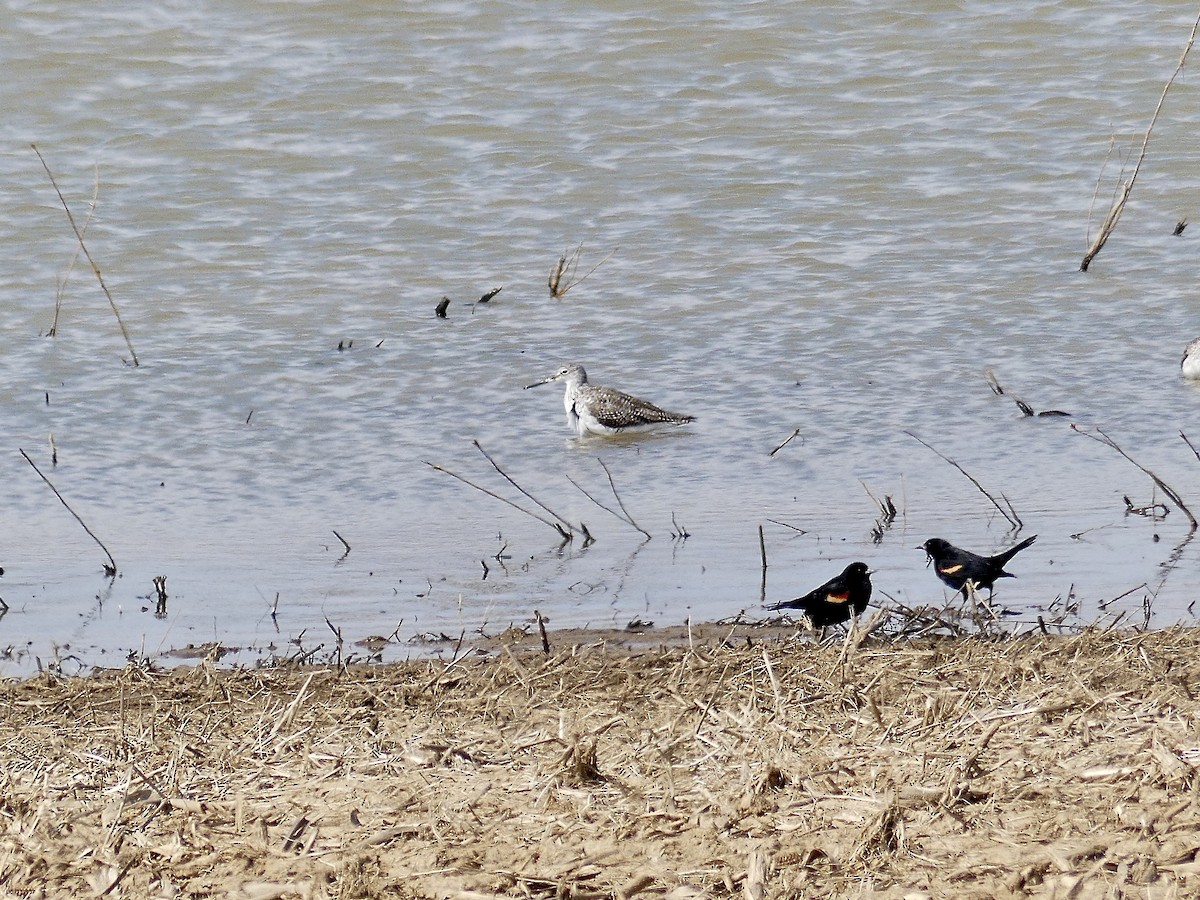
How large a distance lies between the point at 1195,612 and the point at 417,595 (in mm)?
2891

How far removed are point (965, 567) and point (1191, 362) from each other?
176 inches

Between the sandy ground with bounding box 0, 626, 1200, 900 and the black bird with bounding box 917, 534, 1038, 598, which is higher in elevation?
the sandy ground with bounding box 0, 626, 1200, 900

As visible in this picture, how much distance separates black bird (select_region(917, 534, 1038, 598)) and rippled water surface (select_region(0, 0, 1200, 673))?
183mm

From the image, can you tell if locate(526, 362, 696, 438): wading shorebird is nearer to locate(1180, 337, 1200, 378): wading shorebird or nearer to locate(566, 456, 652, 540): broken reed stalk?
locate(566, 456, 652, 540): broken reed stalk

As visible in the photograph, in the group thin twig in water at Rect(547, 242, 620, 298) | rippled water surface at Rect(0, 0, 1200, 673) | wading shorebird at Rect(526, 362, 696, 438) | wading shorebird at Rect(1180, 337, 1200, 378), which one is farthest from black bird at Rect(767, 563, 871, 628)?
thin twig in water at Rect(547, 242, 620, 298)

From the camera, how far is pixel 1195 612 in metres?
5.91

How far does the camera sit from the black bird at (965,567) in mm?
6070

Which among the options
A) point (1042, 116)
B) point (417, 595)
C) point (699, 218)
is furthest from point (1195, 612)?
point (1042, 116)

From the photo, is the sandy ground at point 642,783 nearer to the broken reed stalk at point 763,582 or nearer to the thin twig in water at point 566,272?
the broken reed stalk at point 763,582

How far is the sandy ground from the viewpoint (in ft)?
11.2

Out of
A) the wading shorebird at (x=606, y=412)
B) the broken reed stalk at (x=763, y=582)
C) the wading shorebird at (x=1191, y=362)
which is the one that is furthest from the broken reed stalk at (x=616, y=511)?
the wading shorebird at (x=1191, y=362)

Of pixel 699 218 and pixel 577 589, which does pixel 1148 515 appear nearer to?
pixel 577 589

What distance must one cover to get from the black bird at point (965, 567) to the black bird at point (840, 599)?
470 millimetres

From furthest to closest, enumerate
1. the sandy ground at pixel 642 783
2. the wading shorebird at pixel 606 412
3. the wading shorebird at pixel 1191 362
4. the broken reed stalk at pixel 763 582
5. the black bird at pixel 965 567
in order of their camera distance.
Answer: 1. the wading shorebird at pixel 1191 362
2. the wading shorebird at pixel 606 412
3. the broken reed stalk at pixel 763 582
4. the black bird at pixel 965 567
5. the sandy ground at pixel 642 783
